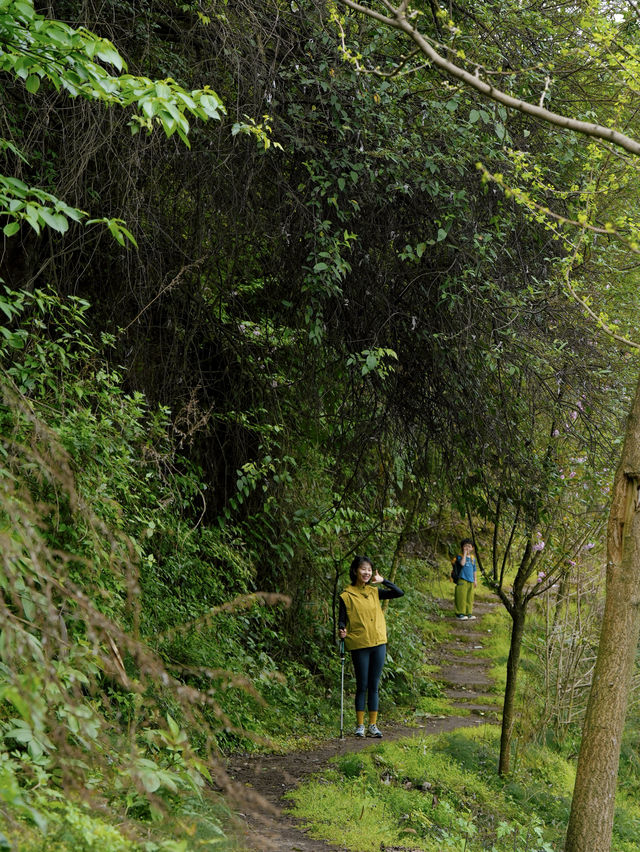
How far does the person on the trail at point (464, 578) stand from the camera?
15077 mm

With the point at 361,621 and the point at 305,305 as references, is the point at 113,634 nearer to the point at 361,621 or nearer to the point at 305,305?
the point at 305,305

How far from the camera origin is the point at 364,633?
942 cm

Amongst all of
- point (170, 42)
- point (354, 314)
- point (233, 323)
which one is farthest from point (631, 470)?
point (170, 42)

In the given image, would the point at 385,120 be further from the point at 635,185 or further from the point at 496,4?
the point at 635,185

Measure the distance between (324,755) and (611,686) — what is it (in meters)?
3.58

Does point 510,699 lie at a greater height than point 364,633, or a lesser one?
lesser

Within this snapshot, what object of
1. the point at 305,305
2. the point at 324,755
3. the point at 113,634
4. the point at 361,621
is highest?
the point at 305,305

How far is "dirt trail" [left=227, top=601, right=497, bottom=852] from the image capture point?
5.50 meters

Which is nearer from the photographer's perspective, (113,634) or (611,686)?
(113,634)

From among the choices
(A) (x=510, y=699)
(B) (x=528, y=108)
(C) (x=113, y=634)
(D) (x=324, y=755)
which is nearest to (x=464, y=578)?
(A) (x=510, y=699)

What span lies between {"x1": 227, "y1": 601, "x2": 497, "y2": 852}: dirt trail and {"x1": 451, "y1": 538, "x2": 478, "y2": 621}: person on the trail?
39 cm

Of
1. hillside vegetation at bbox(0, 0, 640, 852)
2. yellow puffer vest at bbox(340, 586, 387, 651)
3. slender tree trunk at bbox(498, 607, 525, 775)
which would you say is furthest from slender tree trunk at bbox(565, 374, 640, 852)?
yellow puffer vest at bbox(340, 586, 387, 651)

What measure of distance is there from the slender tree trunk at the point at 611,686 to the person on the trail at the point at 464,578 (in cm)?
864

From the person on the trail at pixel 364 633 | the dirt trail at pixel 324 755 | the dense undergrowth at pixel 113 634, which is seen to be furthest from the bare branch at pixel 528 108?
the person on the trail at pixel 364 633
